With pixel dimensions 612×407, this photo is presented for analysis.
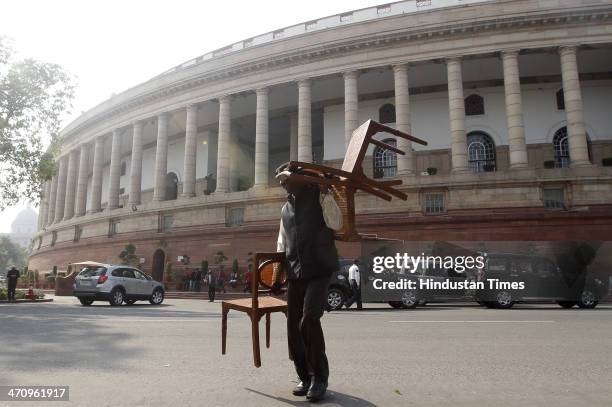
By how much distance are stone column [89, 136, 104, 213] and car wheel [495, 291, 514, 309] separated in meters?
36.7

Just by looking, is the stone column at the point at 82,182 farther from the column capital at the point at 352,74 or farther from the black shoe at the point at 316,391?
the black shoe at the point at 316,391

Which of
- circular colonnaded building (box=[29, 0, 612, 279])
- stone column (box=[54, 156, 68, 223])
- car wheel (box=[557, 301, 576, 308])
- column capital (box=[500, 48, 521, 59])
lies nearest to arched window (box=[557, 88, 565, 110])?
circular colonnaded building (box=[29, 0, 612, 279])

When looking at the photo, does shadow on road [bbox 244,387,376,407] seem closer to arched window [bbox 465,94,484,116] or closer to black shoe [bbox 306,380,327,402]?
black shoe [bbox 306,380,327,402]

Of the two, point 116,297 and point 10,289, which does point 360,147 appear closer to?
point 116,297

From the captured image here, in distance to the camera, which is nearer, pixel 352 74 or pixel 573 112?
pixel 573 112

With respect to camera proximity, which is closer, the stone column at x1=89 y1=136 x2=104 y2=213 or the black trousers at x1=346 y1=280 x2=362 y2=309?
the black trousers at x1=346 y1=280 x2=362 y2=309

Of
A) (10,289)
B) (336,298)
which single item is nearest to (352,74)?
(336,298)

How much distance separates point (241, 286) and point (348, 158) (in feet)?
83.7

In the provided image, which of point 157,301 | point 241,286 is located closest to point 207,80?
point 241,286

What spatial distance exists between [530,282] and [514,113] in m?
14.0

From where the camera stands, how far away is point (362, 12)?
108 ft

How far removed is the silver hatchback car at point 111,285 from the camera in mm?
17984

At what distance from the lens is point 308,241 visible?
387 cm

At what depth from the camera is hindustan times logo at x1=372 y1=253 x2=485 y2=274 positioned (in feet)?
55.2
